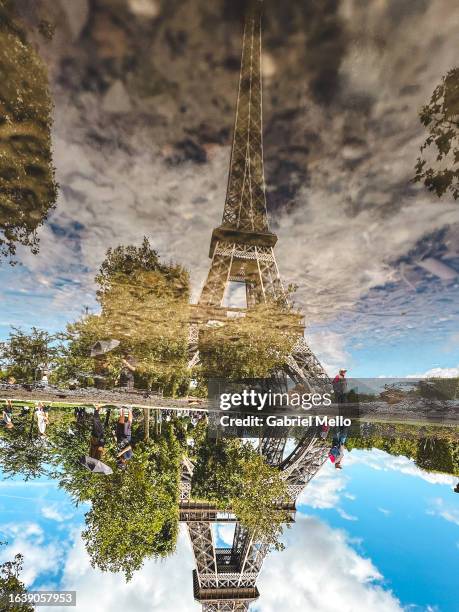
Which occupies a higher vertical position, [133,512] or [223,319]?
[223,319]

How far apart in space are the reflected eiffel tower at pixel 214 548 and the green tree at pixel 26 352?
7912 millimetres

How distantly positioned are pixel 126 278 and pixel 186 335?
3.47 meters

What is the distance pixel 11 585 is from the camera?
555 centimetres

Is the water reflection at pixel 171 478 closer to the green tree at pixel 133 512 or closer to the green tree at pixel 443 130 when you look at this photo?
the green tree at pixel 133 512

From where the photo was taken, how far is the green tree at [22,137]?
11.3 ft

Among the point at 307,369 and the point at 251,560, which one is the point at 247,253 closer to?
the point at 307,369

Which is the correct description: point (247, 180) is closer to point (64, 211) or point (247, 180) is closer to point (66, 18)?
point (64, 211)

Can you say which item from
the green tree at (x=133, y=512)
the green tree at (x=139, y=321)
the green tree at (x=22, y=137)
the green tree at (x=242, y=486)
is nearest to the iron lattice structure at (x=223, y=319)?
the green tree at (x=242, y=486)

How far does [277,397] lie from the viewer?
12.1 m

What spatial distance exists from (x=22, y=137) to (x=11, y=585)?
8605 millimetres

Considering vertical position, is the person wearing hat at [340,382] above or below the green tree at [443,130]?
below

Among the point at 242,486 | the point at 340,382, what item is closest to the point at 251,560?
the point at 242,486

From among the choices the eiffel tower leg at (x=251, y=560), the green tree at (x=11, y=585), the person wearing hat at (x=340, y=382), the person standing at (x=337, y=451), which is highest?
the person wearing hat at (x=340, y=382)

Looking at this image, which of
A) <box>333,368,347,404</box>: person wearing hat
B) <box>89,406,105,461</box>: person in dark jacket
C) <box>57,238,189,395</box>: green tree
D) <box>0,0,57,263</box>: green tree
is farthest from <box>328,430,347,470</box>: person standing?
<box>0,0,57,263</box>: green tree
